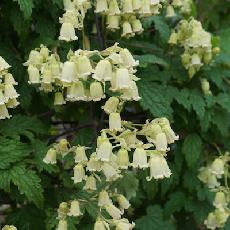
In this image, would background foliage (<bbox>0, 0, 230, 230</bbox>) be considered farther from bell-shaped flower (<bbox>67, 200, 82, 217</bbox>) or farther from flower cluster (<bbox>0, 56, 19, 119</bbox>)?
flower cluster (<bbox>0, 56, 19, 119</bbox>)

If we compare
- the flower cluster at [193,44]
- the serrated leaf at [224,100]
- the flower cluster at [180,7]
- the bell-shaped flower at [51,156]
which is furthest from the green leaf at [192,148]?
the bell-shaped flower at [51,156]

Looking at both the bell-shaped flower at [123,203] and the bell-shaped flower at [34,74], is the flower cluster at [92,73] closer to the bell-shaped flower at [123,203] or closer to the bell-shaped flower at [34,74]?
the bell-shaped flower at [34,74]

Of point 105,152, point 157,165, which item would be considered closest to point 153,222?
point 157,165

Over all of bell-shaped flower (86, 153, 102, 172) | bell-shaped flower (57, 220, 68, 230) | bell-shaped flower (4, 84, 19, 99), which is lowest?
bell-shaped flower (57, 220, 68, 230)

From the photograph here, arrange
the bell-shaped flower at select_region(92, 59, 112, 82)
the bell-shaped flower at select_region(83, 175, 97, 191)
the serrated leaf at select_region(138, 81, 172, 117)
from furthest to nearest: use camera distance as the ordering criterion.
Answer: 1. the serrated leaf at select_region(138, 81, 172, 117)
2. the bell-shaped flower at select_region(83, 175, 97, 191)
3. the bell-shaped flower at select_region(92, 59, 112, 82)

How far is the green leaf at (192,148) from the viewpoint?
3.28m

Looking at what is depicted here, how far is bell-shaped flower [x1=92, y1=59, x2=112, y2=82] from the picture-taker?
213 centimetres

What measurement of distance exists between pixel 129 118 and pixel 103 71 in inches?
43.8

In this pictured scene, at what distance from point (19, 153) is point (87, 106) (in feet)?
2.70

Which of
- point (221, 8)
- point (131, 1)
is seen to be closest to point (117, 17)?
point (131, 1)

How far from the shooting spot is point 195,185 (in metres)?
3.56

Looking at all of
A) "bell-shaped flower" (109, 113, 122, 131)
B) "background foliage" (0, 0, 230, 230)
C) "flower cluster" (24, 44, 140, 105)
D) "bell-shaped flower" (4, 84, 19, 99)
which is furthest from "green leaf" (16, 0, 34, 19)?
"bell-shaped flower" (109, 113, 122, 131)

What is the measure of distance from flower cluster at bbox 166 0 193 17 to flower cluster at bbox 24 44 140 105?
2.95 ft

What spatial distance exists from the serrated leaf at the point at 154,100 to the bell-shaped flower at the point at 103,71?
68cm
